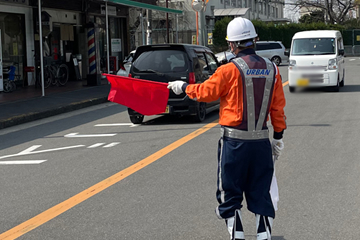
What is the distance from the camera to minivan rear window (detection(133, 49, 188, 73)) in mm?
11625

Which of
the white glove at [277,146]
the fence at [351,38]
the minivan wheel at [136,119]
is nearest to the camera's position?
the white glove at [277,146]

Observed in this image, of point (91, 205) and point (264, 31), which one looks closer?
point (91, 205)

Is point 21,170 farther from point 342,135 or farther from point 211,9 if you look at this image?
point 211,9

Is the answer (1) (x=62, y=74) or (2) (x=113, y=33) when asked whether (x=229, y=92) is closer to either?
(1) (x=62, y=74)

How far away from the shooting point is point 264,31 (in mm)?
53875

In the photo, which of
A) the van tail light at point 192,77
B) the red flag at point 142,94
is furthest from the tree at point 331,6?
the red flag at point 142,94

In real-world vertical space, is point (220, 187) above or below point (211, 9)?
→ below

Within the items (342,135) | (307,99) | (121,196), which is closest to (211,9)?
(307,99)

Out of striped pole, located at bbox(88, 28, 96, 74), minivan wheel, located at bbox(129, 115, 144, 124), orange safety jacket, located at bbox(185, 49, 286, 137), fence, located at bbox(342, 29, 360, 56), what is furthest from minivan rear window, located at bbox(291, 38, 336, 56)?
fence, located at bbox(342, 29, 360, 56)

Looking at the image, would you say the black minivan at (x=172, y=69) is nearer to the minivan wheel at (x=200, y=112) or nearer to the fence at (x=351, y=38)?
the minivan wheel at (x=200, y=112)

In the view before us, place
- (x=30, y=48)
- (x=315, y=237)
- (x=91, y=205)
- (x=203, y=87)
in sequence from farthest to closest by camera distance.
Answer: (x=30, y=48)
(x=91, y=205)
(x=315, y=237)
(x=203, y=87)

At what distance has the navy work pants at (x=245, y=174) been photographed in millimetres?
4176

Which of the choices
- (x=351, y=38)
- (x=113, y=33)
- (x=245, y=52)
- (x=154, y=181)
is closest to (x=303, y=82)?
(x=154, y=181)

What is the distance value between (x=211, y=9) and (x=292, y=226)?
53.1 metres
